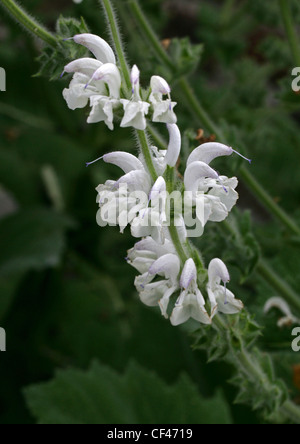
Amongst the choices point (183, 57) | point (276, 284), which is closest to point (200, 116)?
point (183, 57)

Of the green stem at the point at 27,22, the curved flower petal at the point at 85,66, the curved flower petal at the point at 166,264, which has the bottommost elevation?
the curved flower petal at the point at 166,264

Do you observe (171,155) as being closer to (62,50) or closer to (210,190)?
(210,190)

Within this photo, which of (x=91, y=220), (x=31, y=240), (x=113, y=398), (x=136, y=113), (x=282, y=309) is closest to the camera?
(x=136, y=113)

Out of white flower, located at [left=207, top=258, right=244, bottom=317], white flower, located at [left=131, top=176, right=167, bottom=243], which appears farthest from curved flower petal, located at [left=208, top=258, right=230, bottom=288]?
white flower, located at [left=131, top=176, right=167, bottom=243]

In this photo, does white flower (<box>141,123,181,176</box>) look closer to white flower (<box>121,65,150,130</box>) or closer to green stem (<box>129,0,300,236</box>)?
white flower (<box>121,65,150,130</box>)

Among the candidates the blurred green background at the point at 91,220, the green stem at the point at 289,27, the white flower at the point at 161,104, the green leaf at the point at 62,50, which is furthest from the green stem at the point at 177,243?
the green stem at the point at 289,27

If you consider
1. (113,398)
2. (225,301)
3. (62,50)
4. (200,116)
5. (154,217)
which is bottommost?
(113,398)

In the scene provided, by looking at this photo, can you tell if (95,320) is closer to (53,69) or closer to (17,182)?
(17,182)

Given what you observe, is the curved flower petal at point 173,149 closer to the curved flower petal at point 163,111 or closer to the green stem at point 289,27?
the curved flower petal at point 163,111
